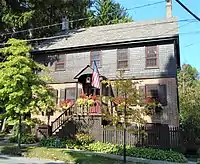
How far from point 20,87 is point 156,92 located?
9.98 meters

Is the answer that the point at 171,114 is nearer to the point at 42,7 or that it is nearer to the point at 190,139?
the point at 190,139

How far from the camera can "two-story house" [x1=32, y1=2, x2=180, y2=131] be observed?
22.4m

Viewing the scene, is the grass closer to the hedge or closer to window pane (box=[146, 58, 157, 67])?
the hedge

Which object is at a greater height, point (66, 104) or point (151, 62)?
point (151, 62)

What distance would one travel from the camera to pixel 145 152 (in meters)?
18.3

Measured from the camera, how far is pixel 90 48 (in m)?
26.0

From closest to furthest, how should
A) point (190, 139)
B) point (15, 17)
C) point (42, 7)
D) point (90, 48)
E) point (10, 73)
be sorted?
point (10, 73)
point (190, 139)
point (90, 48)
point (15, 17)
point (42, 7)

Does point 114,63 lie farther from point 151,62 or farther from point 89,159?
point 89,159

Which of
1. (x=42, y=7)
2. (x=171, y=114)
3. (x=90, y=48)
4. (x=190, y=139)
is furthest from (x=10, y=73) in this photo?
(x=42, y=7)

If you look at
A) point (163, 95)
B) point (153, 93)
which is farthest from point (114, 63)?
point (163, 95)

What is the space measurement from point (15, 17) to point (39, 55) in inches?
215

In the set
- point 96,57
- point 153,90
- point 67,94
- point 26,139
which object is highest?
point 96,57

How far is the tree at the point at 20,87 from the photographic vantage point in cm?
1791

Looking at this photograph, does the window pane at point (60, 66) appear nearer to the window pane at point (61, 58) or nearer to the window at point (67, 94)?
the window pane at point (61, 58)
